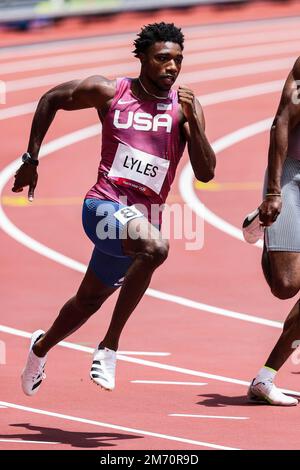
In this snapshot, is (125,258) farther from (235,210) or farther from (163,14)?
(163,14)

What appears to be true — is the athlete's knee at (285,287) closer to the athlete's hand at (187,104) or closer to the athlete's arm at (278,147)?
the athlete's arm at (278,147)

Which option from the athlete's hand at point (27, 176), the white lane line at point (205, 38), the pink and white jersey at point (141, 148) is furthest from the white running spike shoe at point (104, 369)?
the white lane line at point (205, 38)

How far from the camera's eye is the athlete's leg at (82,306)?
29.1 ft

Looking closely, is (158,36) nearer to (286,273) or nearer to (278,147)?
(278,147)

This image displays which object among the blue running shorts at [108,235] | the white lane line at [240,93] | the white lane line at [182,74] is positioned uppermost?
the white lane line at [182,74]

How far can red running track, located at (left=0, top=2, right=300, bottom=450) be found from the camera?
870 cm

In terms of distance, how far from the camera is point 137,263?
8.36m

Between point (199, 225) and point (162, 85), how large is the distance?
8249mm

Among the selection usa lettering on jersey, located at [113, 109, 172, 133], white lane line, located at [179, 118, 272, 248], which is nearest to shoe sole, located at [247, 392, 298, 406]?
usa lettering on jersey, located at [113, 109, 172, 133]

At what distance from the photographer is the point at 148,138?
8.77m

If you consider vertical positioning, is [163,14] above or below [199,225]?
above

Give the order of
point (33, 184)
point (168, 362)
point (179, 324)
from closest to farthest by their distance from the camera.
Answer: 1. point (33, 184)
2. point (168, 362)
3. point (179, 324)

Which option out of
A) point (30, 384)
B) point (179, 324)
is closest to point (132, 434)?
point (30, 384)

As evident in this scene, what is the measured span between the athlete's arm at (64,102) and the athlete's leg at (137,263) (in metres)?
0.85
